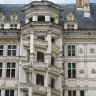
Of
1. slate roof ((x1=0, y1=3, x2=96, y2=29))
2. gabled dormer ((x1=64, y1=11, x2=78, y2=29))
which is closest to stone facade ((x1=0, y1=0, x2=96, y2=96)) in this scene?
gabled dormer ((x1=64, y1=11, x2=78, y2=29))

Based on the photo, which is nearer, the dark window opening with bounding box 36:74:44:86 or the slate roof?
the dark window opening with bounding box 36:74:44:86

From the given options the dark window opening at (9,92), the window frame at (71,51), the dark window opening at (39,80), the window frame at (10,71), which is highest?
the window frame at (71,51)

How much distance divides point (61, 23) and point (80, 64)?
19.3ft

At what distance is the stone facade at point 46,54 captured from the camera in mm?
49094

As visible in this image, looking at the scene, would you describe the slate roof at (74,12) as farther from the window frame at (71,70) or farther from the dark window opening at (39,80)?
the dark window opening at (39,80)

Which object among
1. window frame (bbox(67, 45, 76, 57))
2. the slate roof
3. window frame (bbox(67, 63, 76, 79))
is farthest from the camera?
the slate roof

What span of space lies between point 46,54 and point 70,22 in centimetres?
623

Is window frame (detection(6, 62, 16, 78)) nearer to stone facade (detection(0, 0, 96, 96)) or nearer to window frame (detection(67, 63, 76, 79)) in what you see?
stone facade (detection(0, 0, 96, 96))

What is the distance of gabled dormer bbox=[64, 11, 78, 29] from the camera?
53.2 m

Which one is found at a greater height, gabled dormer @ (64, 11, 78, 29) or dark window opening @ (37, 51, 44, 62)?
gabled dormer @ (64, 11, 78, 29)

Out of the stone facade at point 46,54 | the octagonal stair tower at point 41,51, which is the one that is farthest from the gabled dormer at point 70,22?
the octagonal stair tower at point 41,51

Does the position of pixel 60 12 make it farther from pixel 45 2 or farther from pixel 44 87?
pixel 44 87

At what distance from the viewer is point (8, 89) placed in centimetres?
5028

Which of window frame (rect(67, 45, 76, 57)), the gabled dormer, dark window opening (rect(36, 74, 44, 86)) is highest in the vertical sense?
the gabled dormer
